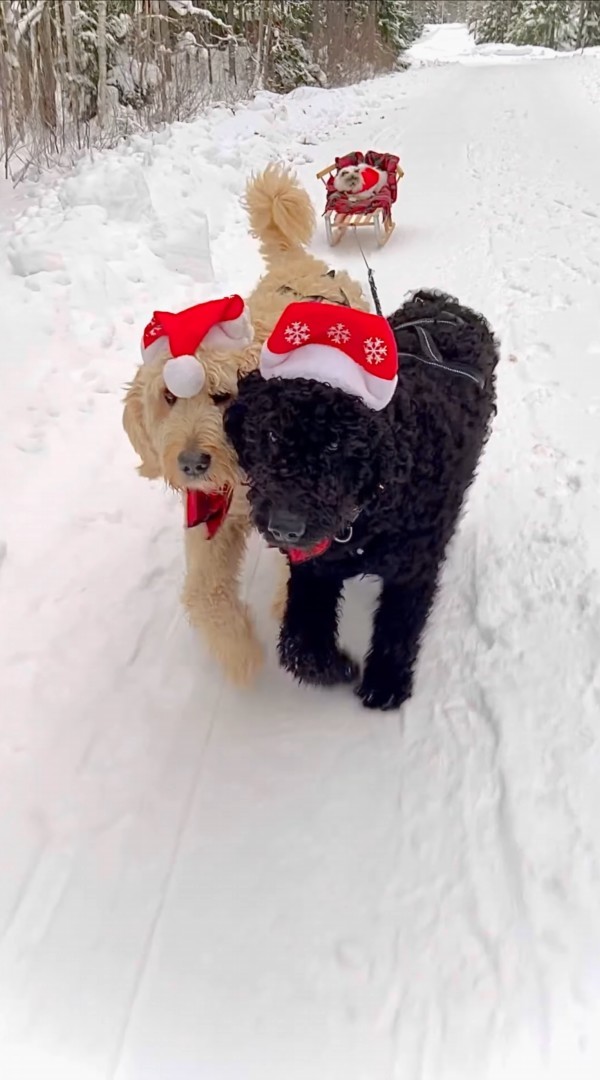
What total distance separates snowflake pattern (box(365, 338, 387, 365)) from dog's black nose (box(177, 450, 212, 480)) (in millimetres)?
517

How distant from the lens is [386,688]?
2.38 metres

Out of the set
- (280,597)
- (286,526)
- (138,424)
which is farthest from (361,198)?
(286,526)

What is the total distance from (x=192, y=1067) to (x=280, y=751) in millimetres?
876

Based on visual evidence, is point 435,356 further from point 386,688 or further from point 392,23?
point 392,23

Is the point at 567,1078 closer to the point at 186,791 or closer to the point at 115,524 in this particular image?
the point at 186,791

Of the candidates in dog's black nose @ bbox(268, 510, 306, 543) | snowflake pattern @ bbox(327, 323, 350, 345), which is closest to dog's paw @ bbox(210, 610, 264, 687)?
dog's black nose @ bbox(268, 510, 306, 543)

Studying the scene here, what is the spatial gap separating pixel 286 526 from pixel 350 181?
20.0 feet

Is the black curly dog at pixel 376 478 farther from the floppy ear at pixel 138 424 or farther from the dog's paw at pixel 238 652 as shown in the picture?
the floppy ear at pixel 138 424

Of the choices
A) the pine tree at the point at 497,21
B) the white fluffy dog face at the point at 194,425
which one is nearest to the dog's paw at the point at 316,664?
the white fluffy dog face at the point at 194,425

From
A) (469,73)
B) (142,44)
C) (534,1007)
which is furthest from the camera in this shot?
(469,73)

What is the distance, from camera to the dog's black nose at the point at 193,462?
198 centimetres

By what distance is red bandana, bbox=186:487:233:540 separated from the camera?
219 cm

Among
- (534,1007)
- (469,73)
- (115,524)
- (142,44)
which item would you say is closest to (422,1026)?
(534,1007)

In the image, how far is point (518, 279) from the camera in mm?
5672
